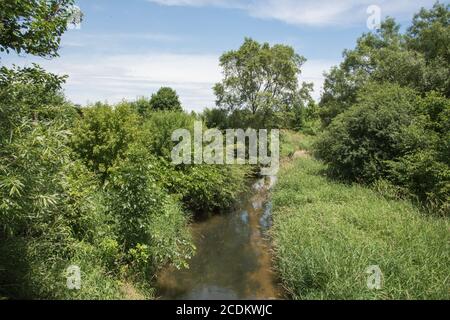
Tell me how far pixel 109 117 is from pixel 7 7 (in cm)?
632

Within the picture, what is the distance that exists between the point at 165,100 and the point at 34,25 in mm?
25209

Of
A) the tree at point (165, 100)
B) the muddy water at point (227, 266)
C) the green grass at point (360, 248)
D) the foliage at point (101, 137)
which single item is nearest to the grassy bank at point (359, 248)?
the green grass at point (360, 248)

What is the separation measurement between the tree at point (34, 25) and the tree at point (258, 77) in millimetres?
20074

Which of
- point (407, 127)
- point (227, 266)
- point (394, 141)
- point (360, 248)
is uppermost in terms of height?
point (407, 127)

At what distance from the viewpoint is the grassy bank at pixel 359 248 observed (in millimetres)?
5789

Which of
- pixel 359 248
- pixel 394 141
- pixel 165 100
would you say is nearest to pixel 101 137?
pixel 359 248

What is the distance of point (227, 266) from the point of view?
8750 mm

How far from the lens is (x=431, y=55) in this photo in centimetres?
1881

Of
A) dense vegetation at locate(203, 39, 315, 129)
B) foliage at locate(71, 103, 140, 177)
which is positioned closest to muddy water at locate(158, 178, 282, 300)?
foliage at locate(71, 103, 140, 177)

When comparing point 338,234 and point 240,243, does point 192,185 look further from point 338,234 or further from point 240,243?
point 338,234

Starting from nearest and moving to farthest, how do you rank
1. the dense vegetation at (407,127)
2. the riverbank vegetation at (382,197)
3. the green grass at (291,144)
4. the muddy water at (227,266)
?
the riverbank vegetation at (382,197), the muddy water at (227,266), the dense vegetation at (407,127), the green grass at (291,144)

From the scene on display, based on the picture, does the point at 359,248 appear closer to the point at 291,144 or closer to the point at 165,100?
the point at 291,144

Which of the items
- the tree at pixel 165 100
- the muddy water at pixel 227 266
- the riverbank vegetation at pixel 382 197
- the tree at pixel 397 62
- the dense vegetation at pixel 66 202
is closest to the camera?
the dense vegetation at pixel 66 202

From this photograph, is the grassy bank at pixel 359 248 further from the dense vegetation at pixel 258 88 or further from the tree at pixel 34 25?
the dense vegetation at pixel 258 88
